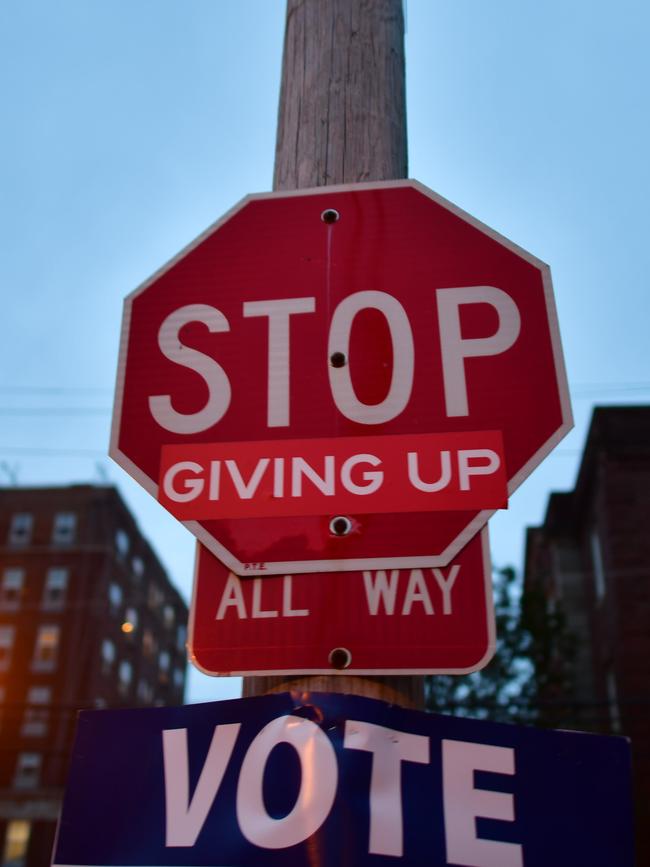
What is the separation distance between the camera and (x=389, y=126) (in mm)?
2648

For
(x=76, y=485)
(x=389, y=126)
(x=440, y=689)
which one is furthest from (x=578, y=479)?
(x=76, y=485)

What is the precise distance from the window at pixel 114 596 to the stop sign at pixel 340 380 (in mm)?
46808

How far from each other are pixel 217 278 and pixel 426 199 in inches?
22.9

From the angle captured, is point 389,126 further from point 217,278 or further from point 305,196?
point 217,278

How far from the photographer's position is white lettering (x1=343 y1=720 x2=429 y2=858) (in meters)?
1.65

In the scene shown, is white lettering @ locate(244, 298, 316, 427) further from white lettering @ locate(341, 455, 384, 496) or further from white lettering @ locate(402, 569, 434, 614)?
white lettering @ locate(402, 569, 434, 614)

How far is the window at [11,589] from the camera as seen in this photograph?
154ft

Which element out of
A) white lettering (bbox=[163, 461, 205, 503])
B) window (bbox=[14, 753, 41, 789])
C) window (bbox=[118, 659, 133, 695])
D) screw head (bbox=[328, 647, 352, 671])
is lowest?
screw head (bbox=[328, 647, 352, 671])

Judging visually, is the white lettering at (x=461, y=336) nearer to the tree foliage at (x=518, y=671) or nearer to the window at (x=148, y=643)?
the tree foliage at (x=518, y=671)

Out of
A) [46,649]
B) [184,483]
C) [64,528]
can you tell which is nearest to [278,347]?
[184,483]

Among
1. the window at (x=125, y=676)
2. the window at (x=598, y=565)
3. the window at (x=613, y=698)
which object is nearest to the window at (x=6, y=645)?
the window at (x=125, y=676)

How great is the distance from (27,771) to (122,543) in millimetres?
12589

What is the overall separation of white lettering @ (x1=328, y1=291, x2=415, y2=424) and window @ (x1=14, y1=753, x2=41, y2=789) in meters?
44.4

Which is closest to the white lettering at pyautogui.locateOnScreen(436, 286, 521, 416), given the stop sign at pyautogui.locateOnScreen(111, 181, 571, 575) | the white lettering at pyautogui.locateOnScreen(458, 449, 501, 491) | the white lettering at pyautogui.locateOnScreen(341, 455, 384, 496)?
the stop sign at pyautogui.locateOnScreen(111, 181, 571, 575)
